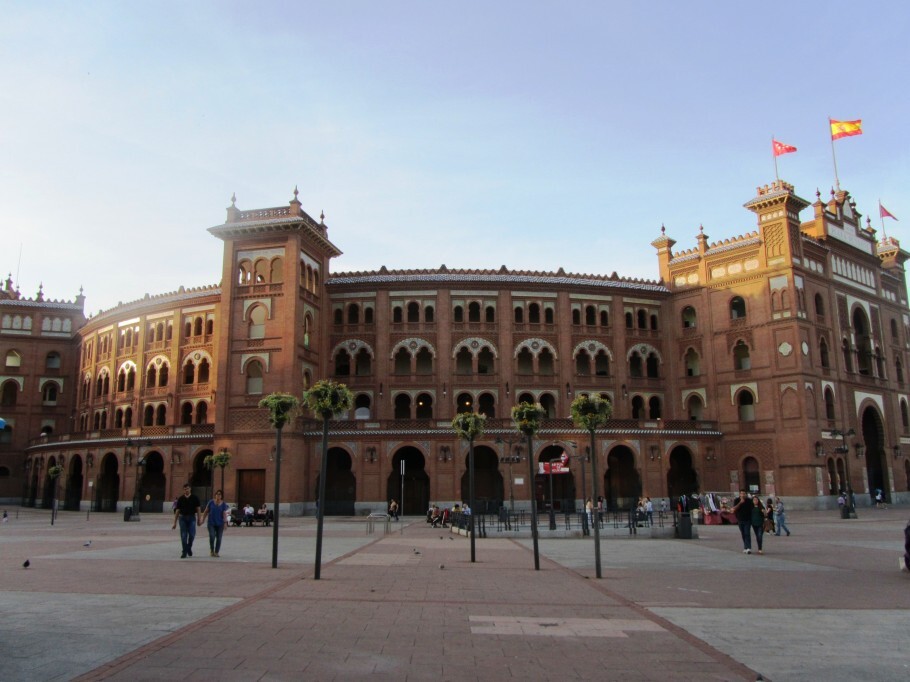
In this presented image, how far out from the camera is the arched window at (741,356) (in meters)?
56.9

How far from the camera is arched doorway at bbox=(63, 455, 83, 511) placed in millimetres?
61041

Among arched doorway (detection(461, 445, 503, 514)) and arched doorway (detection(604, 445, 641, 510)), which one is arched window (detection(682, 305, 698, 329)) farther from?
arched doorway (detection(461, 445, 503, 514))

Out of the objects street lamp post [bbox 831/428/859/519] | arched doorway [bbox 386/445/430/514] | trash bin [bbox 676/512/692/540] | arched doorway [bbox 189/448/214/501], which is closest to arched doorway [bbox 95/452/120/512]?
arched doorway [bbox 189/448/214/501]

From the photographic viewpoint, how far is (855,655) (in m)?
9.07

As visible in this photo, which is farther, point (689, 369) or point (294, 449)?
point (689, 369)

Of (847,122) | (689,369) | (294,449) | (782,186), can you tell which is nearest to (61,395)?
(294,449)

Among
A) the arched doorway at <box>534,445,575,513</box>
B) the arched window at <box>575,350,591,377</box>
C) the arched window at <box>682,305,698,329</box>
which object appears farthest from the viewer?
the arched window at <box>682,305,698,329</box>

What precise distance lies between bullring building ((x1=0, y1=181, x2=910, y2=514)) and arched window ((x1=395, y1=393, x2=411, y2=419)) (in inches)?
6.2

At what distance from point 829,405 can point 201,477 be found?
47.4 m

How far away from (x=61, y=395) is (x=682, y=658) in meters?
77.1

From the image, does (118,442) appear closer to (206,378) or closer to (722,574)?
(206,378)

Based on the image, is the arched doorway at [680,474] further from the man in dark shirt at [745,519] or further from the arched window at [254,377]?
the man in dark shirt at [745,519]

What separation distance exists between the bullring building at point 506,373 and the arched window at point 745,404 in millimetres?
162

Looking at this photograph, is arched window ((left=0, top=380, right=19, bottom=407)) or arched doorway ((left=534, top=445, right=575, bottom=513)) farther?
arched window ((left=0, top=380, right=19, bottom=407))
